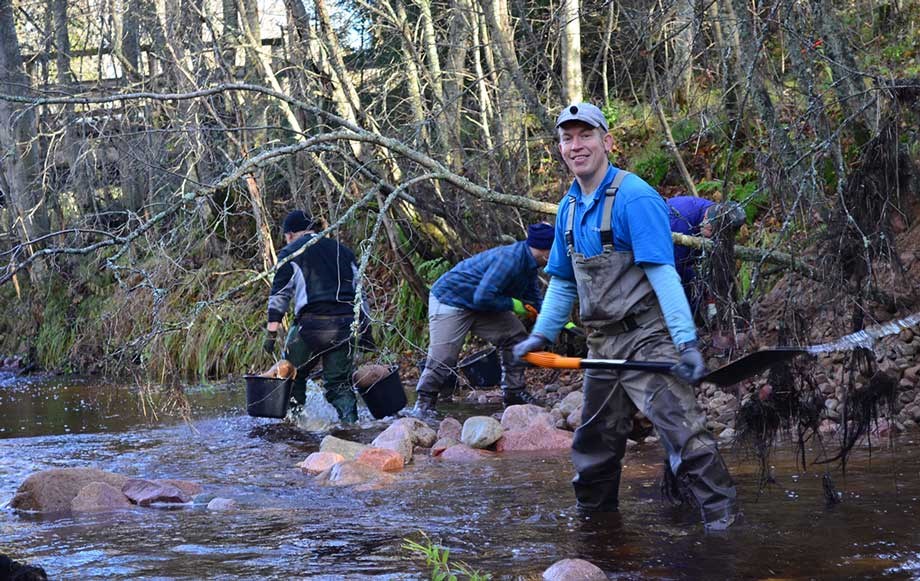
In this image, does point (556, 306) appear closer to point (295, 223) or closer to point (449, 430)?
point (449, 430)

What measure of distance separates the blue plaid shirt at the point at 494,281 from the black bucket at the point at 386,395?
32.6 inches

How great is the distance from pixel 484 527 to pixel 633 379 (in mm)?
1197

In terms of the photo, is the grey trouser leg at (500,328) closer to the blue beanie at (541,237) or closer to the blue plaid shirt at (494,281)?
the blue plaid shirt at (494,281)

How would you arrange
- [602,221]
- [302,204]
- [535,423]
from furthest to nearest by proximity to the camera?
[302,204] → [535,423] → [602,221]

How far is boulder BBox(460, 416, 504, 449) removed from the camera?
8.17 metres

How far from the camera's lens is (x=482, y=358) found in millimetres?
10625

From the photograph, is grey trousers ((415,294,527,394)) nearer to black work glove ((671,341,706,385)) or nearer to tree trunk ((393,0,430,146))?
tree trunk ((393,0,430,146))

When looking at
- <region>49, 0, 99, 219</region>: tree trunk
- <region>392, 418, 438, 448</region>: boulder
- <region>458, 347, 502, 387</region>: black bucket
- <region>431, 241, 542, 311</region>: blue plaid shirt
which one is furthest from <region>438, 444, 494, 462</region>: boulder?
<region>49, 0, 99, 219</region>: tree trunk

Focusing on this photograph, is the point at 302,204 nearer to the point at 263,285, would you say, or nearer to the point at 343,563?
the point at 263,285

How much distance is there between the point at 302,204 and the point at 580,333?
532 cm

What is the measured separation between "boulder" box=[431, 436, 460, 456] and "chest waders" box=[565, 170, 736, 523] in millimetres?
3054

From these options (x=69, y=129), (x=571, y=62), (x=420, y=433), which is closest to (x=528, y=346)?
(x=420, y=433)

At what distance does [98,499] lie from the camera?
659 cm

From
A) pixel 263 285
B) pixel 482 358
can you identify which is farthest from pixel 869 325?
pixel 263 285
